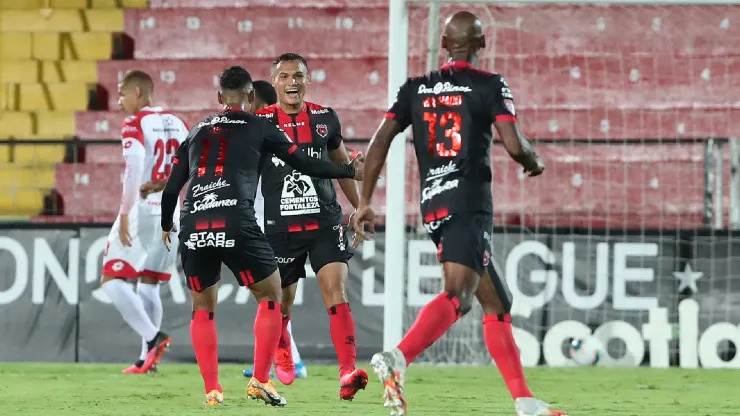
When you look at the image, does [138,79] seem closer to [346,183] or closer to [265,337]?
[346,183]

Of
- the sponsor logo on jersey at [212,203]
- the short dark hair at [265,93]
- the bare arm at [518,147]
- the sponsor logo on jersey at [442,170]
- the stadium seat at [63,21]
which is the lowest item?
the sponsor logo on jersey at [212,203]

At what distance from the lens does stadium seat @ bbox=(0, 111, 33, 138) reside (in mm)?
13633

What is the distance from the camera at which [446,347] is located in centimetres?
988

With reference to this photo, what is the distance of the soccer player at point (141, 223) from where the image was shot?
847 centimetres

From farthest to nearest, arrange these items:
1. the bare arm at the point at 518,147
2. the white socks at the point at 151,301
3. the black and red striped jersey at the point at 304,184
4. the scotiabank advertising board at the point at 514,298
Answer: the scotiabank advertising board at the point at 514,298 → the white socks at the point at 151,301 → the black and red striped jersey at the point at 304,184 → the bare arm at the point at 518,147

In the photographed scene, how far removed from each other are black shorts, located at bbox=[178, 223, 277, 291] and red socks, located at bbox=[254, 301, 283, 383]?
154mm

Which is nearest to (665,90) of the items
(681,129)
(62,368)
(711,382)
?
(681,129)

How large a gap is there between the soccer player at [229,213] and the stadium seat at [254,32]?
25.6ft

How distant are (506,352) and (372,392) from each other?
6.94 ft

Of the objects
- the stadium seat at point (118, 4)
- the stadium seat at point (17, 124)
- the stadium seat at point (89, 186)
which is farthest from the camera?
the stadium seat at point (118, 4)

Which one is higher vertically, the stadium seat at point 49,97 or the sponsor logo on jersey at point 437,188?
the stadium seat at point 49,97

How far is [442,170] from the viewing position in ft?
16.7

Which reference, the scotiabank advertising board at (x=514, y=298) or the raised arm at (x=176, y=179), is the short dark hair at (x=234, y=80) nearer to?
the raised arm at (x=176, y=179)

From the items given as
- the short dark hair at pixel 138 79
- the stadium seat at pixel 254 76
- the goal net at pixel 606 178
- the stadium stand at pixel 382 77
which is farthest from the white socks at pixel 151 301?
the stadium seat at pixel 254 76
